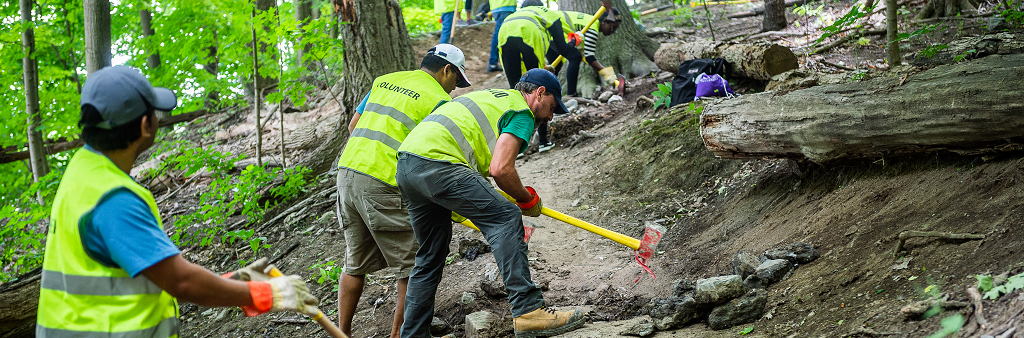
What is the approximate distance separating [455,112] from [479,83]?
21.8 feet

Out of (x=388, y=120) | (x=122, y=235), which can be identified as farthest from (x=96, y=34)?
(x=122, y=235)

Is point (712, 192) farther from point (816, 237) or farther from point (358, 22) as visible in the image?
point (358, 22)

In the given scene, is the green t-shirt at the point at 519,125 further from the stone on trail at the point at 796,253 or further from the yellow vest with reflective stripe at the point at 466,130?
the stone on trail at the point at 796,253

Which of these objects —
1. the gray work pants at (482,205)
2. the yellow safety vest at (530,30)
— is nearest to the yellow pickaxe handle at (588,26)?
the yellow safety vest at (530,30)

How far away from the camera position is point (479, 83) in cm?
976

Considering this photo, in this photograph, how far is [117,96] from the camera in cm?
169

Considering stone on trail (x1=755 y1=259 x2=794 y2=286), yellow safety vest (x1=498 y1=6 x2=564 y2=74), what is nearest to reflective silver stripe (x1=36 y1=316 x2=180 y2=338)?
stone on trail (x1=755 y1=259 x2=794 y2=286)

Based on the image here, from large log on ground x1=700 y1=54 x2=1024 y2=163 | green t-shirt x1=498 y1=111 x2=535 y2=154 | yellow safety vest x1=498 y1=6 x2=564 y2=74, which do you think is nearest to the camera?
large log on ground x1=700 y1=54 x2=1024 y2=163

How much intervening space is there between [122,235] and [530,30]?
19.7ft

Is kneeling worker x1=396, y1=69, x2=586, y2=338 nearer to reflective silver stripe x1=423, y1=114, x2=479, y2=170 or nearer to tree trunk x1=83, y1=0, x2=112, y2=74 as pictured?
reflective silver stripe x1=423, y1=114, x2=479, y2=170

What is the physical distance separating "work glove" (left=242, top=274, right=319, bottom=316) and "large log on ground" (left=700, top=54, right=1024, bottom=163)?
3.09m

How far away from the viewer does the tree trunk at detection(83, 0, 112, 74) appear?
21.7ft

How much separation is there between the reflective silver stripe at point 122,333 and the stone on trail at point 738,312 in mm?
2274

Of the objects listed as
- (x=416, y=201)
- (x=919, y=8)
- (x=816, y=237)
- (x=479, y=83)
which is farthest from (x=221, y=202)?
(x=919, y=8)
